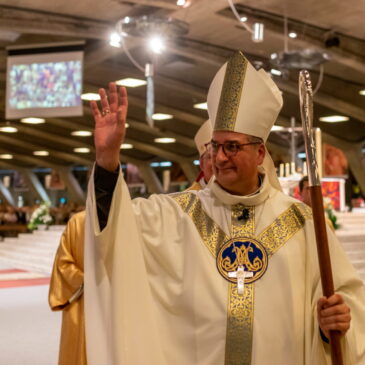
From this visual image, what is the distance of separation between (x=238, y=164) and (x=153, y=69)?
1221 cm

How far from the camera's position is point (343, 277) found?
2184 mm

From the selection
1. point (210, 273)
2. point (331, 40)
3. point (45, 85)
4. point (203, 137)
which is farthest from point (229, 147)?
point (331, 40)

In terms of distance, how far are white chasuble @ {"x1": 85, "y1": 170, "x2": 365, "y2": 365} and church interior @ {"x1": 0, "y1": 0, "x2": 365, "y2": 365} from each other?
151 inches

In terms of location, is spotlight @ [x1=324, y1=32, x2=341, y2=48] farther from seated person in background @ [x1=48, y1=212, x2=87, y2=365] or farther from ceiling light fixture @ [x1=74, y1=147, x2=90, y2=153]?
ceiling light fixture @ [x1=74, y1=147, x2=90, y2=153]

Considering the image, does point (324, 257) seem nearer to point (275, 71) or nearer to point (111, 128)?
point (111, 128)

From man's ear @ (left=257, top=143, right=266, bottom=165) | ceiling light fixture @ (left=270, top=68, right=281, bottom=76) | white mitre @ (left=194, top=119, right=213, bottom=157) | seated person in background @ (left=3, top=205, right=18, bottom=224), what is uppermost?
ceiling light fixture @ (left=270, top=68, right=281, bottom=76)

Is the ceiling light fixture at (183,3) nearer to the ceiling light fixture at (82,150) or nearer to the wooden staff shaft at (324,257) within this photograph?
the wooden staff shaft at (324,257)

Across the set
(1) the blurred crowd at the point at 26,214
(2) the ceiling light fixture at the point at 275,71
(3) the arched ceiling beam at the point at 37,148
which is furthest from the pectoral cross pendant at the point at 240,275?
(3) the arched ceiling beam at the point at 37,148

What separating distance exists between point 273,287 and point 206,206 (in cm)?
36

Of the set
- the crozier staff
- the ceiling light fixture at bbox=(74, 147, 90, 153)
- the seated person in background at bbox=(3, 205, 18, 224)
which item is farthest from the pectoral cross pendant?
the ceiling light fixture at bbox=(74, 147, 90, 153)

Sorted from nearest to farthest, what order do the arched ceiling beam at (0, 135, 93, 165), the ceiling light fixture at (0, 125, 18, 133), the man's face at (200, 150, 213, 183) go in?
1. the man's face at (200, 150, 213, 183)
2. the ceiling light fixture at (0, 125, 18, 133)
3. the arched ceiling beam at (0, 135, 93, 165)

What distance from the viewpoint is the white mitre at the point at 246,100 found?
2.36 m

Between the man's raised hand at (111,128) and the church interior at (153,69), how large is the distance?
407 cm

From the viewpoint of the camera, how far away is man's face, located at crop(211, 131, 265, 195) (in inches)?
88.6
